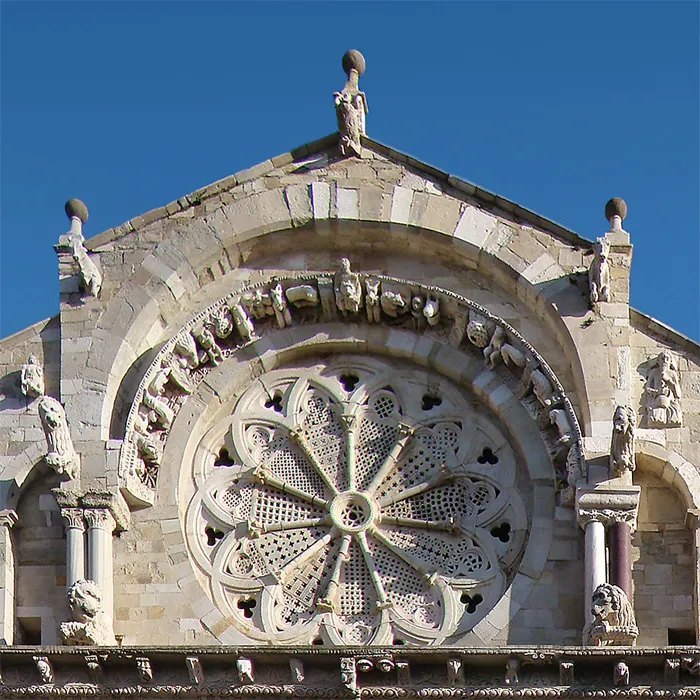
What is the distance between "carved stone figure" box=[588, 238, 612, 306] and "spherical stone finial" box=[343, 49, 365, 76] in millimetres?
3191

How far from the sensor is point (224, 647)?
74.0 feet

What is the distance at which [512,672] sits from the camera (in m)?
22.5

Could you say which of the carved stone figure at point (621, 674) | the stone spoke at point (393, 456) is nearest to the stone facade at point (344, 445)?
the stone spoke at point (393, 456)

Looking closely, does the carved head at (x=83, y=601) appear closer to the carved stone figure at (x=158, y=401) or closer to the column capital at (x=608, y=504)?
the carved stone figure at (x=158, y=401)

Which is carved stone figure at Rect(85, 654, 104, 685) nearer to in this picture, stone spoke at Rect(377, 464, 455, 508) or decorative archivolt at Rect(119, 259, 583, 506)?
decorative archivolt at Rect(119, 259, 583, 506)

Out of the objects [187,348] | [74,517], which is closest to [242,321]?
[187,348]

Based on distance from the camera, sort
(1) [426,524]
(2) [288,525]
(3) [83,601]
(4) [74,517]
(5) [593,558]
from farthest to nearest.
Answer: (2) [288,525] < (1) [426,524] < (4) [74,517] < (5) [593,558] < (3) [83,601]

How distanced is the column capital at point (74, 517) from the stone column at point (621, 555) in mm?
4603

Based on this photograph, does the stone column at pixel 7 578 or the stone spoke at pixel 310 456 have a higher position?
the stone spoke at pixel 310 456

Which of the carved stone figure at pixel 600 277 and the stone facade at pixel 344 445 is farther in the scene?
the carved stone figure at pixel 600 277

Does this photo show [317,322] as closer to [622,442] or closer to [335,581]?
[335,581]

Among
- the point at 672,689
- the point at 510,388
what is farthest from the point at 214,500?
the point at 672,689

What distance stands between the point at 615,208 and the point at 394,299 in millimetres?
2189

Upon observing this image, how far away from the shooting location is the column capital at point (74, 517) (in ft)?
78.4
